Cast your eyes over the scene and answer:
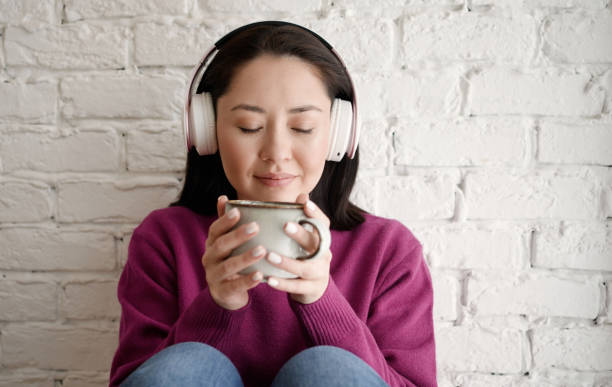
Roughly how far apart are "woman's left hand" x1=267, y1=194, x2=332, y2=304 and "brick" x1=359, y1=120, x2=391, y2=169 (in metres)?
0.43

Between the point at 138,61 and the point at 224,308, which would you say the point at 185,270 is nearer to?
the point at 224,308

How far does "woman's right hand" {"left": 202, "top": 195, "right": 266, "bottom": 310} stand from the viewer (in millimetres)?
557

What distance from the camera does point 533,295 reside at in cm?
104

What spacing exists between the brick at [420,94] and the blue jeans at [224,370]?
59 cm

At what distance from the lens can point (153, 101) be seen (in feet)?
3.33

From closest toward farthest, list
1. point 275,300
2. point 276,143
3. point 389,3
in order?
point 276,143 < point 275,300 < point 389,3

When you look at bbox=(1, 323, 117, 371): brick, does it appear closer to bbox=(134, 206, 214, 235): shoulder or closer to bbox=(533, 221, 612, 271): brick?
bbox=(134, 206, 214, 235): shoulder

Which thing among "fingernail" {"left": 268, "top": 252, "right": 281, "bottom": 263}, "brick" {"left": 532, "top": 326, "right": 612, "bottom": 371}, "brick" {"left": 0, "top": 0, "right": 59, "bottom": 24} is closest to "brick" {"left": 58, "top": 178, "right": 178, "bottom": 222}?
"brick" {"left": 0, "top": 0, "right": 59, "bottom": 24}

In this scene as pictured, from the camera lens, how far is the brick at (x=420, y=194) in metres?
1.03

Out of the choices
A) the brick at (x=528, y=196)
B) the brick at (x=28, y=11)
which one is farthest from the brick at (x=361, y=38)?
the brick at (x=28, y=11)

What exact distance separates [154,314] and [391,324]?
17.6 inches

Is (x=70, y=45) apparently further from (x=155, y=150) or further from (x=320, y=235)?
(x=320, y=235)

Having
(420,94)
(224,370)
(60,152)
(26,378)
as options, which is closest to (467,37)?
(420,94)

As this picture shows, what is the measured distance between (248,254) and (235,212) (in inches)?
2.1
